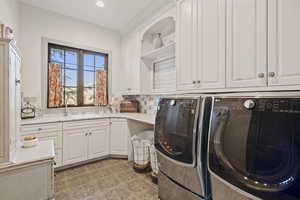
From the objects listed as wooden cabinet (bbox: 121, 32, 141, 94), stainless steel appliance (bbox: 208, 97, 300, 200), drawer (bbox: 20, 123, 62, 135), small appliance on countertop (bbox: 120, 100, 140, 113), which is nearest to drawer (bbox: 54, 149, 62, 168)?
drawer (bbox: 20, 123, 62, 135)

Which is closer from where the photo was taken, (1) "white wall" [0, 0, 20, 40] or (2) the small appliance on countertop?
(1) "white wall" [0, 0, 20, 40]

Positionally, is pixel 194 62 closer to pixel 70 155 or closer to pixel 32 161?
pixel 32 161

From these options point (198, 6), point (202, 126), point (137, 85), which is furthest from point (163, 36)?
point (202, 126)

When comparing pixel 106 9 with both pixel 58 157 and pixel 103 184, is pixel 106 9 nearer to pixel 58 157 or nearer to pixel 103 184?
pixel 58 157

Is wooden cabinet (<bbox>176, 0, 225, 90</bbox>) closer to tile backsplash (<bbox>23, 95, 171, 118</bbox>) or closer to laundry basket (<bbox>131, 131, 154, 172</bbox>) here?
laundry basket (<bbox>131, 131, 154, 172</bbox>)

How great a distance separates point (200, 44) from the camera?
1.68 metres

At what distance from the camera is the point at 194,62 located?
176 cm

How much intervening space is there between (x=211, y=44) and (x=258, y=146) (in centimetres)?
107

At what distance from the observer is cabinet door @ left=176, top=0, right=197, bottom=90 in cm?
176

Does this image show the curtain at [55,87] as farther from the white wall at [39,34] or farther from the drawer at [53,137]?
the drawer at [53,137]

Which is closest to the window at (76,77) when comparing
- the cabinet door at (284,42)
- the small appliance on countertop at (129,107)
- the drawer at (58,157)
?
the small appliance on countertop at (129,107)

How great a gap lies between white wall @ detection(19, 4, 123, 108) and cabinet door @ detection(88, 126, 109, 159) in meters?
1.17

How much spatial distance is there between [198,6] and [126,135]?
2423 millimetres

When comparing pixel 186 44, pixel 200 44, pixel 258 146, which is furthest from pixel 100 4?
pixel 258 146
